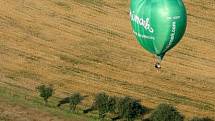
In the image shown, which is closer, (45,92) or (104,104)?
(104,104)

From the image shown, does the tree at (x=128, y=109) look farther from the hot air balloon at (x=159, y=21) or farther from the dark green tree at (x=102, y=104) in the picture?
the hot air balloon at (x=159, y=21)

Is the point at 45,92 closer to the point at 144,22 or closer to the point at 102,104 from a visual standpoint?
the point at 102,104

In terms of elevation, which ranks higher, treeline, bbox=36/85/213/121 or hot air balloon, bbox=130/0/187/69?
hot air balloon, bbox=130/0/187/69

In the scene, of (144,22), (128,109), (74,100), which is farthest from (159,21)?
(74,100)

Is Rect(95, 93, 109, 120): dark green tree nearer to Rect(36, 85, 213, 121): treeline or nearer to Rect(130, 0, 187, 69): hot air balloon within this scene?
Rect(36, 85, 213, 121): treeline

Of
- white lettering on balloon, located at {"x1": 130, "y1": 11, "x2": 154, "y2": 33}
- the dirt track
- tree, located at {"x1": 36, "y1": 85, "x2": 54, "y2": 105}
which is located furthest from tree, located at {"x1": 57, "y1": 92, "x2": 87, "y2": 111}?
white lettering on balloon, located at {"x1": 130, "y1": 11, "x2": 154, "y2": 33}

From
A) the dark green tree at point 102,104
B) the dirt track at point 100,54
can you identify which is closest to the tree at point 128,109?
the dark green tree at point 102,104

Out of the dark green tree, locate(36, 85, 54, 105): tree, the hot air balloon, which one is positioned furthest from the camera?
locate(36, 85, 54, 105): tree

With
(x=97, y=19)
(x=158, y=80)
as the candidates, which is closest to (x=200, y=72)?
(x=158, y=80)
